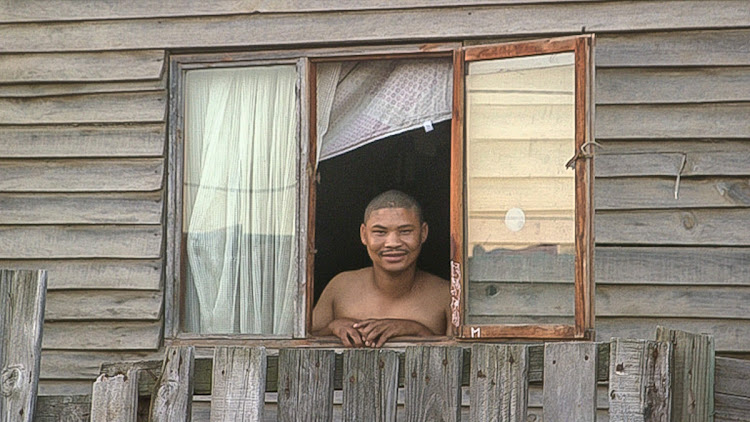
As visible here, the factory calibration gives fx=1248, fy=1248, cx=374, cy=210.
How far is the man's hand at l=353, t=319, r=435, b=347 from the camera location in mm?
5445

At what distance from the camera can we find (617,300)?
529 centimetres

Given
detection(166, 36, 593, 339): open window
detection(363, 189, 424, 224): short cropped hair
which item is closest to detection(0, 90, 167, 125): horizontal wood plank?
detection(166, 36, 593, 339): open window

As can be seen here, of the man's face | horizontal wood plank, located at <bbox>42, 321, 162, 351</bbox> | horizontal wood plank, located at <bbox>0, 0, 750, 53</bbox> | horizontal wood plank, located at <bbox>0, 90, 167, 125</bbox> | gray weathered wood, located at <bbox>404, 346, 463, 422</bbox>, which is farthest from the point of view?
the man's face

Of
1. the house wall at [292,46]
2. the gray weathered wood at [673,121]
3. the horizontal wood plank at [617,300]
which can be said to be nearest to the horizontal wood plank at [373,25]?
the house wall at [292,46]

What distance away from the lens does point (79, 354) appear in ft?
19.0

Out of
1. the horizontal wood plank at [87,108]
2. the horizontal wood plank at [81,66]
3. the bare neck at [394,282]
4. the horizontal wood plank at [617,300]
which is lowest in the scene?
the horizontal wood plank at [617,300]

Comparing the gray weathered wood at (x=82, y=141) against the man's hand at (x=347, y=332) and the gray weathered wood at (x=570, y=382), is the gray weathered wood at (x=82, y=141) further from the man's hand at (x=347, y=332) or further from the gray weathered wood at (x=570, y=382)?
the gray weathered wood at (x=570, y=382)

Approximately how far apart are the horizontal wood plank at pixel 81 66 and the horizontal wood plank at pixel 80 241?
70 centimetres

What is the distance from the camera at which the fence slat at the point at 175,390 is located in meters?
3.58

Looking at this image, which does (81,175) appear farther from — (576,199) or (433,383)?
(433,383)

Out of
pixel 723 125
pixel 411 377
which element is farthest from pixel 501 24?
pixel 411 377

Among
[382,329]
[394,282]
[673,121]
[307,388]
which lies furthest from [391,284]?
[307,388]

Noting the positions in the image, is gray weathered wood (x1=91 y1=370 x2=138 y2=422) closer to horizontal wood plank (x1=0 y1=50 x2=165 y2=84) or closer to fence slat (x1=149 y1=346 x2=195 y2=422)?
fence slat (x1=149 y1=346 x2=195 y2=422)

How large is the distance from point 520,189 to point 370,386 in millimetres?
1988
